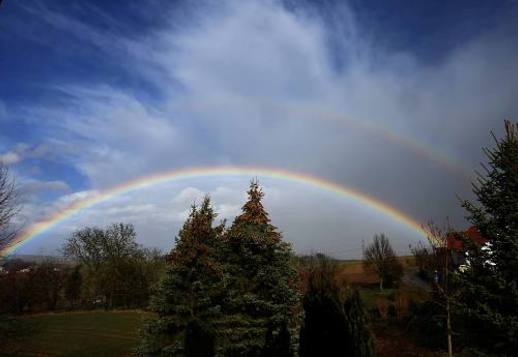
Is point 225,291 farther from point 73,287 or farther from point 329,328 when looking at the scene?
point 73,287

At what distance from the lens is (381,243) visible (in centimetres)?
6234

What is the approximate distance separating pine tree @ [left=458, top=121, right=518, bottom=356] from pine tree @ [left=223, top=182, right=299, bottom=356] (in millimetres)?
8854

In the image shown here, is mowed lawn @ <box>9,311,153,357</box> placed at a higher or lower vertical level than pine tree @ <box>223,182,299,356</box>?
lower

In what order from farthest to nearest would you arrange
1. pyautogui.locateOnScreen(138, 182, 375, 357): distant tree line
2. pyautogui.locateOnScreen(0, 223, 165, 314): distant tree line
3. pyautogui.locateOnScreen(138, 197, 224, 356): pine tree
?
pyautogui.locateOnScreen(0, 223, 165, 314): distant tree line → pyautogui.locateOnScreen(138, 197, 224, 356): pine tree → pyautogui.locateOnScreen(138, 182, 375, 357): distant tree line

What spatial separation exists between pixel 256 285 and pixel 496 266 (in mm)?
10647

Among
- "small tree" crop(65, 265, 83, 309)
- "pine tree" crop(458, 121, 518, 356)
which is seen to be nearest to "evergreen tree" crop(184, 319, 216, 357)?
"pine tree" crop(458, 121, 518, 356)

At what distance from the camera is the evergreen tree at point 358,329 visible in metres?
8.66

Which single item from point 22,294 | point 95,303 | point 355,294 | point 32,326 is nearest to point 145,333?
point 32,326

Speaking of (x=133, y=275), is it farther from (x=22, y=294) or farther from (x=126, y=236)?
(x=126, y=236)

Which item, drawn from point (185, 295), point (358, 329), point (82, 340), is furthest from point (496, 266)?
point (82, 340)

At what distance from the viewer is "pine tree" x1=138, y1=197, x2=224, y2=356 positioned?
14945mm

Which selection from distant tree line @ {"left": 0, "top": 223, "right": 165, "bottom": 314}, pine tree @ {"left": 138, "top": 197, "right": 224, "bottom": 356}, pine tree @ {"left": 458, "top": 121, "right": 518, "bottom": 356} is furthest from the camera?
distant tree line @ {"left": 0, "top": 223, "right": 165, "bottom": 314}

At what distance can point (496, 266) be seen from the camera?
859 cm

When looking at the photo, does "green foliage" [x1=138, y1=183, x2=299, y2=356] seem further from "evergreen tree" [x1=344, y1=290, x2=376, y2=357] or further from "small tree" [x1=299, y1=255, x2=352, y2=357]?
"small tree" [x1=299, y1=255, x2=352, y2=357]
